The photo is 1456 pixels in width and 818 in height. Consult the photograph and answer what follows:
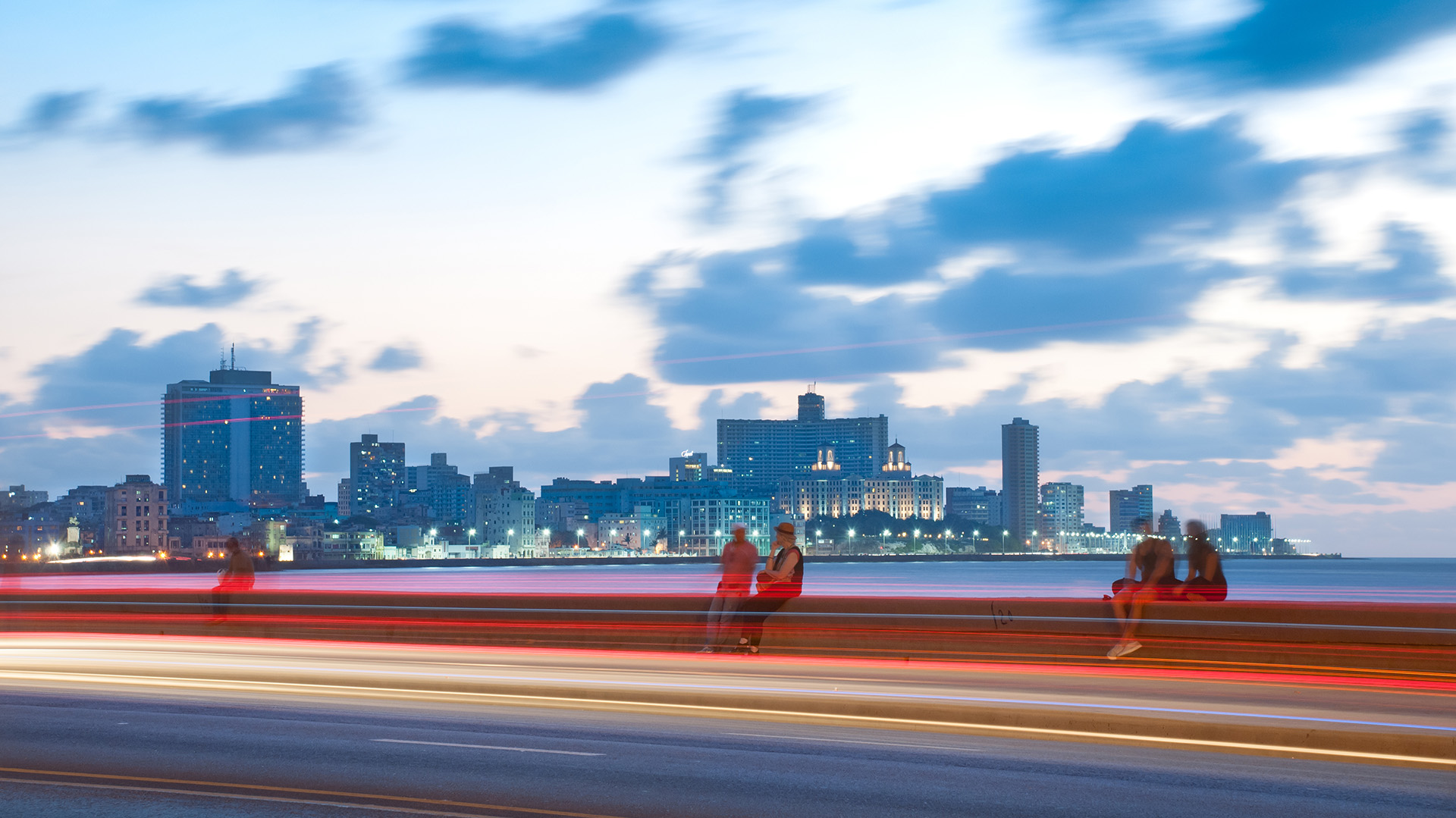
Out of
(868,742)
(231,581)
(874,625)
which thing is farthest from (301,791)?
(231,581)

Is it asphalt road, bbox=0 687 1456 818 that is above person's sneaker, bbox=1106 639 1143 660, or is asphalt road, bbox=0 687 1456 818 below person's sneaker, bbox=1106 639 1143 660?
below

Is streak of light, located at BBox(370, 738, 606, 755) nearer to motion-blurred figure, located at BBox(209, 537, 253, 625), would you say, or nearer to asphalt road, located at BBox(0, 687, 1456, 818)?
asphalt road, located at BBox(0, 687, 1456, 818)

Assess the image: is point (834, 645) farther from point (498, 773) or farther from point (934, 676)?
point (498, 773)

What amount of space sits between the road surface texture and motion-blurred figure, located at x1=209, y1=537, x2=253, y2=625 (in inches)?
256

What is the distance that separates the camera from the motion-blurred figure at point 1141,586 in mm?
16781

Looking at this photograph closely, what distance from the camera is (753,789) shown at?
9500 millimetres

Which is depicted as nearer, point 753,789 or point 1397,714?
point 753,789

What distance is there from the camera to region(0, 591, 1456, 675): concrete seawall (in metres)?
15.5

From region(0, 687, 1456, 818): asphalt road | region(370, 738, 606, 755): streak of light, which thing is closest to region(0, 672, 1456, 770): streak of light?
region(0, 687, 1456, 818): asphalt road

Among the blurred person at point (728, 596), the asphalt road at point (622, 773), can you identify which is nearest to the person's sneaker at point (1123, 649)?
the blurred person at point (728, 596)

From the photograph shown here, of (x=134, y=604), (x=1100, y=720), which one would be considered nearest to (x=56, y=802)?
(x=1100, y=720)

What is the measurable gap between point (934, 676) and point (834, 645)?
115 inches

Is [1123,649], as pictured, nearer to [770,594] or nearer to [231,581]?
[770,594]

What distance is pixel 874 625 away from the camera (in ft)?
60.8
